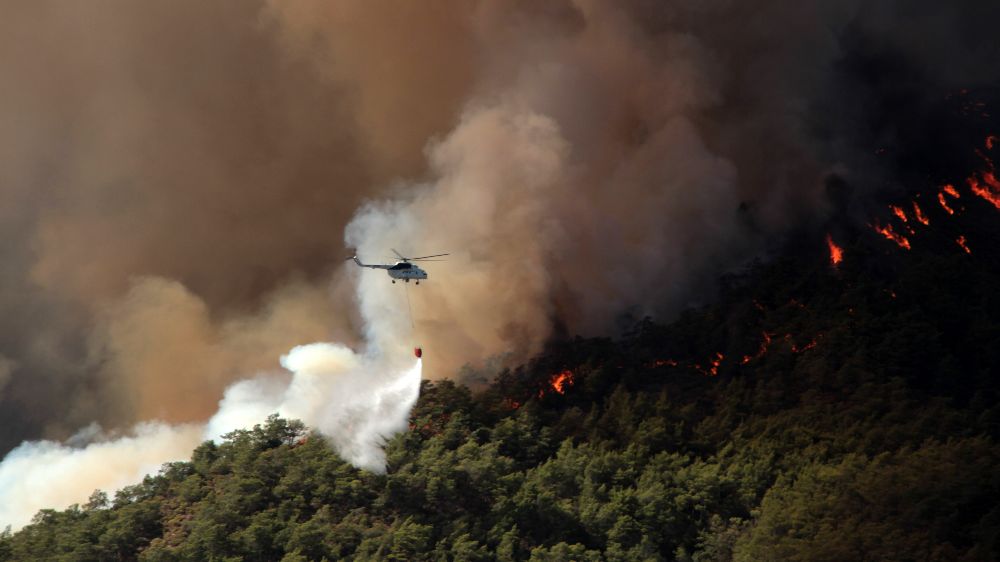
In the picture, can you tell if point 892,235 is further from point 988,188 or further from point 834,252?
point 988,188

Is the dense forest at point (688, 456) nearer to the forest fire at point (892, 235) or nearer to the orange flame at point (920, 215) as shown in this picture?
the forest fire at point (892, 235)

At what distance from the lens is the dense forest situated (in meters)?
56.8

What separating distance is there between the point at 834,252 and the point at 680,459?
998 inches

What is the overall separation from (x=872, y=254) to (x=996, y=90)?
2883 cm

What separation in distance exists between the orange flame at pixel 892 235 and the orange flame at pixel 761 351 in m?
13.1

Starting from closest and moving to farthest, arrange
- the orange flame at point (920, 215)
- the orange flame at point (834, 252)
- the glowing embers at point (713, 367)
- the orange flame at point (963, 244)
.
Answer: the glowing embers at point (713, 367), the orange flame at point (834, 252), the orange flame at point (963, 244), the orange flame at point (920, 215)

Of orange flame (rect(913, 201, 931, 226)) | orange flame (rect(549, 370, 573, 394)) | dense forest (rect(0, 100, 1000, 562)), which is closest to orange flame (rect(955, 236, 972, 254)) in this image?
orange flame (rect(913, 201, 931, 226))

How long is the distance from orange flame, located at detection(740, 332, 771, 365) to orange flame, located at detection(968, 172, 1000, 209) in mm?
25694

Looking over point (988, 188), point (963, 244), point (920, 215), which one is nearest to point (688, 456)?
point (920, 215)

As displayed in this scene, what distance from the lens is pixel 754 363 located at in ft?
246

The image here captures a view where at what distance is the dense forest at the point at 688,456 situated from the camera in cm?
5681

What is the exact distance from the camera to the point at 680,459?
6394 cm

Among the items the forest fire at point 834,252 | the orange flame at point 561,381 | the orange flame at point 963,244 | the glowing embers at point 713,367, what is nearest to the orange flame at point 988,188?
→ the orange flame at point 963,244

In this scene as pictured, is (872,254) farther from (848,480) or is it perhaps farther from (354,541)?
(354,541)
